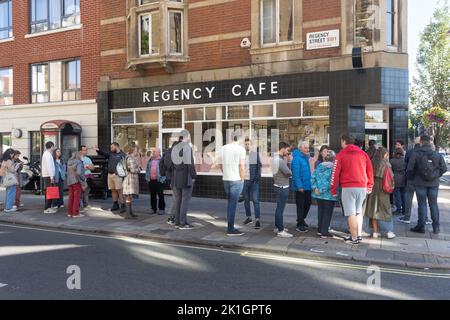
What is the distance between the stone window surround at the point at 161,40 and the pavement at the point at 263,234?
16.3 feet

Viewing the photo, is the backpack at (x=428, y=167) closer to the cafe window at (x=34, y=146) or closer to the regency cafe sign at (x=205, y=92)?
the regency cafe sign at (x=205, y=92)

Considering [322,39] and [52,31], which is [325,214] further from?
[52,31]

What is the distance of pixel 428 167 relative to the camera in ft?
28.6

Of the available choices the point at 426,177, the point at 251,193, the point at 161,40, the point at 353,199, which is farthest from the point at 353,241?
the point at 161,40

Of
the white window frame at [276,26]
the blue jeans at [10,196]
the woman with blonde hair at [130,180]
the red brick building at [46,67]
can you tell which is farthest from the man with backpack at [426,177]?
the red brick building at [46,67]

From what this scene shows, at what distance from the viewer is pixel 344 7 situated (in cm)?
1183

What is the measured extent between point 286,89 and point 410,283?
7.94 metres

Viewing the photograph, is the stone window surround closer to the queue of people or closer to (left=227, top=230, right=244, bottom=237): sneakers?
the queue of people

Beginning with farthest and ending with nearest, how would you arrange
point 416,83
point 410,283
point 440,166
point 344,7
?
point 416,83, point 344,7, point 440,166, point 410,283

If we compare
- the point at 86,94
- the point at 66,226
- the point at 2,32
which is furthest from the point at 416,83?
the point at 66,226

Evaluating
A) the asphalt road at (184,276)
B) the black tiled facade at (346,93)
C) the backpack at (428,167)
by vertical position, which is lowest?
the asphalt road at (184,276)

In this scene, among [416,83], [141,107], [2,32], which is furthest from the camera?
[416,83]

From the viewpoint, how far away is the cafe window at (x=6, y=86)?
62.3 ft
